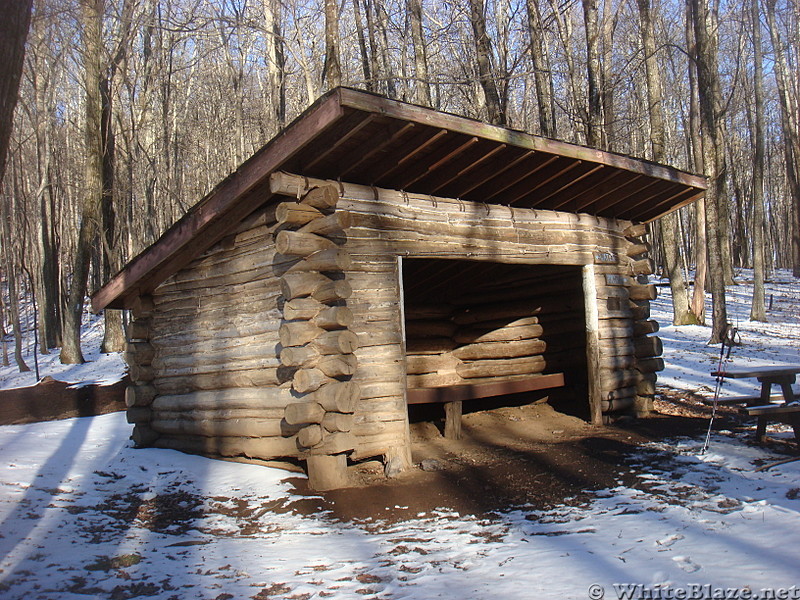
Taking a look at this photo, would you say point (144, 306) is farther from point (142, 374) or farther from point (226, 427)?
point (226, 427)

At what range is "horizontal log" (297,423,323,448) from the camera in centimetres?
605

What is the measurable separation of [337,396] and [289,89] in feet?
78.1

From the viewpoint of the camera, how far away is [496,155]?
7.06 metres

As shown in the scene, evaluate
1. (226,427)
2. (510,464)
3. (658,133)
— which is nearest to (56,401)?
(226,427)

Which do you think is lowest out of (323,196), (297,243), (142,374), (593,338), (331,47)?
(142,374)

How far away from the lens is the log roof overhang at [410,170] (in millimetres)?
5871

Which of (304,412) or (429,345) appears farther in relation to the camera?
(429,345)

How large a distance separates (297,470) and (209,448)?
61.8 inches

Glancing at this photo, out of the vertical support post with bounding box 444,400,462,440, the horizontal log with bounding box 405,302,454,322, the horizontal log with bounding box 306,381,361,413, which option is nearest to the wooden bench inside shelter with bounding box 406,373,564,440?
the vertical support post with bounding box 444,400,462,440

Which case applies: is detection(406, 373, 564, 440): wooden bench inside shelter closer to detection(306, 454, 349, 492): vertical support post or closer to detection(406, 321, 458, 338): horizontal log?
detection(306, 454, 349, 492): vertical support post

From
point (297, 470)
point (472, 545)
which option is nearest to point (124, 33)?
point (297, 470)

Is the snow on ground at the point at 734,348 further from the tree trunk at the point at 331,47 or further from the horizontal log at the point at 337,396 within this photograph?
the tree trunk at the point at 331,47

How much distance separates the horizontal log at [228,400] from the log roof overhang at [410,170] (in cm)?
161

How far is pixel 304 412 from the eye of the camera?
19.9ft
